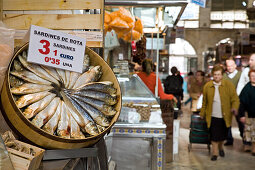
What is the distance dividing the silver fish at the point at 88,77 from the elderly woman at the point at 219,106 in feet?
15.2

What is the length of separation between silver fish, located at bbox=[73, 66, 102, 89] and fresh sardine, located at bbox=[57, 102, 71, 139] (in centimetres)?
17

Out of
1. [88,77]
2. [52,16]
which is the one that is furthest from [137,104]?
[88,77]

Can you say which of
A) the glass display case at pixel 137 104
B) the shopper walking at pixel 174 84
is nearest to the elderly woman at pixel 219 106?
the glass display case at pixel 137 104

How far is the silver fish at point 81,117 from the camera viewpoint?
5.23ft

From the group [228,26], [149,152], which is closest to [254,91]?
[149,152]

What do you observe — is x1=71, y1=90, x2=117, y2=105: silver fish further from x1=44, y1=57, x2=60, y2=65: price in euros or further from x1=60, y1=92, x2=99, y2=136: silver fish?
x1=44, y1=57, x2=60, y2=65: price in euros

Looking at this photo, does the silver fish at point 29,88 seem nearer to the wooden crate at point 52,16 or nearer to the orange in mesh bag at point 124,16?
the wooden crate at point 52,16

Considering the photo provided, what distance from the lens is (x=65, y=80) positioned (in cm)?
171

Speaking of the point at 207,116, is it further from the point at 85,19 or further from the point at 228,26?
the point at 228,26

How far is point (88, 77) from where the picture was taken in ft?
5.82

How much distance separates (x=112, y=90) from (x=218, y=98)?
15.3 ft

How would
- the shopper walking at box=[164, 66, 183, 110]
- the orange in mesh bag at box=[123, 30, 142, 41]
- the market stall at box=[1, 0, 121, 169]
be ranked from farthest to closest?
the shopper walking at box=[164, 66, 183, 110]
the orange in mesh bag at box=[123, 30, 142, 41]
the market stall at box=[1, 0, 121, 169]

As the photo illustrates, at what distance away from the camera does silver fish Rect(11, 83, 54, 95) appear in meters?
1.48

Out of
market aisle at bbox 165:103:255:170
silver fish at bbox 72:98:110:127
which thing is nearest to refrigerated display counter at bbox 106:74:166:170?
market aisle at bbox 165:103:255:170
